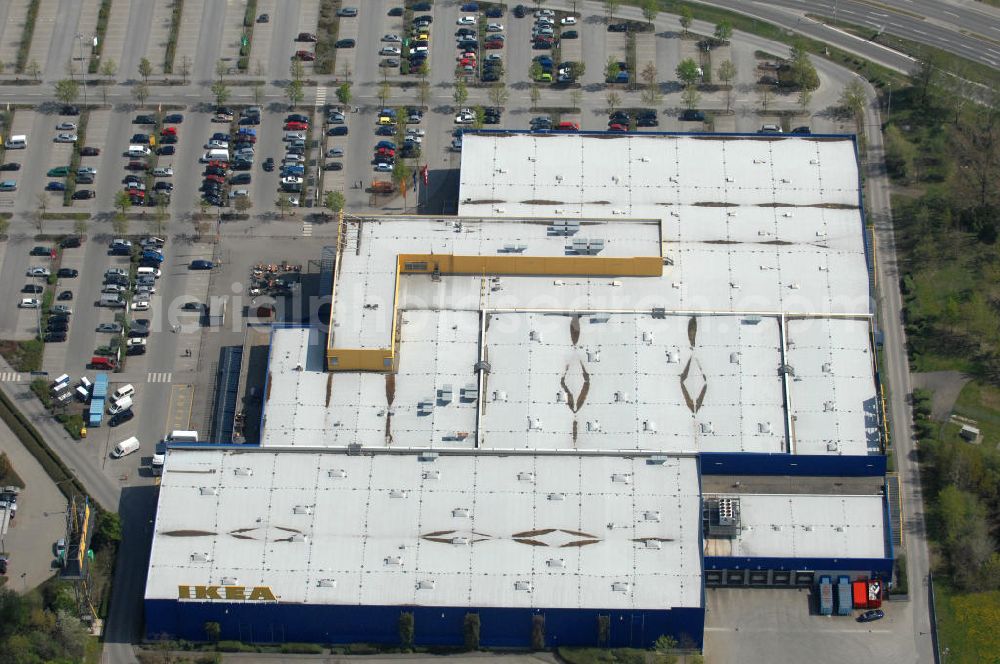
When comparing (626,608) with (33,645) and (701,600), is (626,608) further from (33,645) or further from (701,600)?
(33,645)

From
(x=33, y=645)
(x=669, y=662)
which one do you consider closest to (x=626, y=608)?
(x=669, y=662)

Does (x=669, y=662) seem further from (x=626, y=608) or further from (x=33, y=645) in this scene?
(x=33, y=645)

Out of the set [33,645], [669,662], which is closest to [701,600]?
[669,662]

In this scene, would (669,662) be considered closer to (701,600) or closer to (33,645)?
(701,600)
